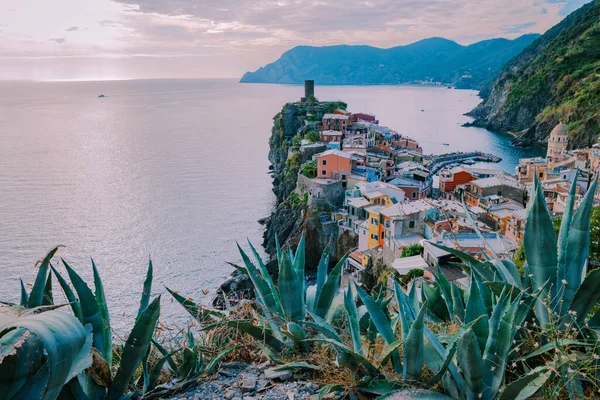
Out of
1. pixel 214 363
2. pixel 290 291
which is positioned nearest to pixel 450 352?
pixel 290 291

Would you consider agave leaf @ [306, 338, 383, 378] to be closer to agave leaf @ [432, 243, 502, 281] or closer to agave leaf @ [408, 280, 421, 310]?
agave leaf @ [408, 280, 421, 310]

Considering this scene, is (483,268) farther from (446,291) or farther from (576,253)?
(576,253)

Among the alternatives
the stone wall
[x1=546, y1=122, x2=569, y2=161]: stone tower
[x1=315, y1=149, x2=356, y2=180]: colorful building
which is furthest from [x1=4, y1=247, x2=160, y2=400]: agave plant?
[x1=546, y1=122, x2=569, y2=161]: stone tower

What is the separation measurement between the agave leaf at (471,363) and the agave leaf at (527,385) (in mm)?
132

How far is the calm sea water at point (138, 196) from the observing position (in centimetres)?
2512

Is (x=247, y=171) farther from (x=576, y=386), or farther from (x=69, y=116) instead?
(x=69, y=116)

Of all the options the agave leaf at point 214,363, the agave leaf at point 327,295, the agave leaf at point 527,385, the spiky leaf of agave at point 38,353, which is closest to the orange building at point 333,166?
the agave leaf at point 327,295

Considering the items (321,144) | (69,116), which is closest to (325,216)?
(321,144)

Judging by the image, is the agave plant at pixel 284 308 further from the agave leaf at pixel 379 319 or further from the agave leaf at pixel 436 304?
the agave leaf at pixel 436 304

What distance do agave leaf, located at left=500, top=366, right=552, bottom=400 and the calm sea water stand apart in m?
4.84

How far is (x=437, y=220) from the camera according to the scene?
20.6m

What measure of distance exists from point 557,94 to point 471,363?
263 ft

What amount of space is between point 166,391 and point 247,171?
151 ft

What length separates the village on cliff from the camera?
1753 cm
